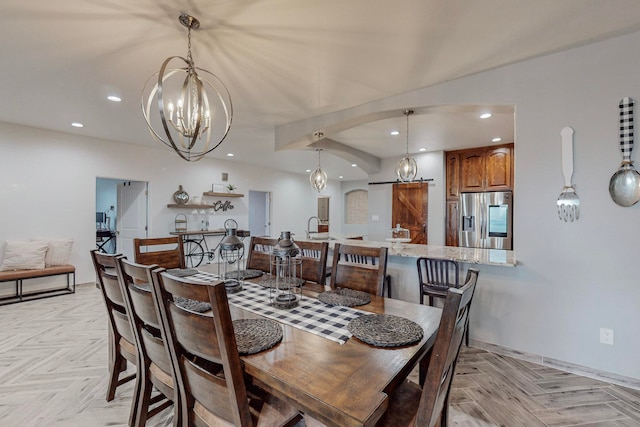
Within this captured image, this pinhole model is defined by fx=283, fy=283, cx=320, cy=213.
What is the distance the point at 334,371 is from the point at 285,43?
7.36 feet

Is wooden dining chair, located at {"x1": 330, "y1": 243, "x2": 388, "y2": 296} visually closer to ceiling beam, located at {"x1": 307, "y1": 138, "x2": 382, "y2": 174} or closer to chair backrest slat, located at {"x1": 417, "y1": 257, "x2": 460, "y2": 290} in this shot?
chair backrest slat, located at {"x1": 417, "y1": 257, "x2": 460, "y2": 290}

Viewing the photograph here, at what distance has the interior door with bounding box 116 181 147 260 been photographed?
5.64m

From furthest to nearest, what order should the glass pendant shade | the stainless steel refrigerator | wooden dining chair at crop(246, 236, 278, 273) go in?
the stainless steel refrigerator, the glass pendant shade, wooden dining chair at crop(246, 236, 278, 273)

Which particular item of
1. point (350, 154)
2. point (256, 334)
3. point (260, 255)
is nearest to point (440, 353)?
point (256, 334)

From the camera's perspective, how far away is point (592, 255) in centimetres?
225

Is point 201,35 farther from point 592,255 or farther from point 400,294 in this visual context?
point 592,255

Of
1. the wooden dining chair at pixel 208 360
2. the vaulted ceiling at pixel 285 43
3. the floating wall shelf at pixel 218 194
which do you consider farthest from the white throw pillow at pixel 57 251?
the wooden dining chair at pixel 208 360

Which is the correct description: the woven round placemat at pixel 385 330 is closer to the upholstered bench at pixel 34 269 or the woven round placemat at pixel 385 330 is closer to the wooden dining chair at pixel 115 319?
the wooden dining chair at pixel 115 319

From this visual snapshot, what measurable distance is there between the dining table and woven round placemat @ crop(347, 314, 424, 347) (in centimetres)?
2

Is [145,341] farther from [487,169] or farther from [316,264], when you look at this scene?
[487,169]

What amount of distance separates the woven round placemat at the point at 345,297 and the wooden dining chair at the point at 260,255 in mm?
860

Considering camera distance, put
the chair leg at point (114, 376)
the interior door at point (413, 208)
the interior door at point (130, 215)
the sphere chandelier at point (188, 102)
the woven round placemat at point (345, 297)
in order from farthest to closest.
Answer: the interior door at point (413, 208), the interior door at point (130, 215), the chair leg at point (114, 376), the sphere chandelier at point (188, 102), the woven round placemat at point (345, 297)

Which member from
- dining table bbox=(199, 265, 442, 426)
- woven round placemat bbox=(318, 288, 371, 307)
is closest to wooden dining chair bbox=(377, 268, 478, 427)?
dining table bbox=(199, 265, 442, 426)

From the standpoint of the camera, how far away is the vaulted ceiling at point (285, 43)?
181 cm
